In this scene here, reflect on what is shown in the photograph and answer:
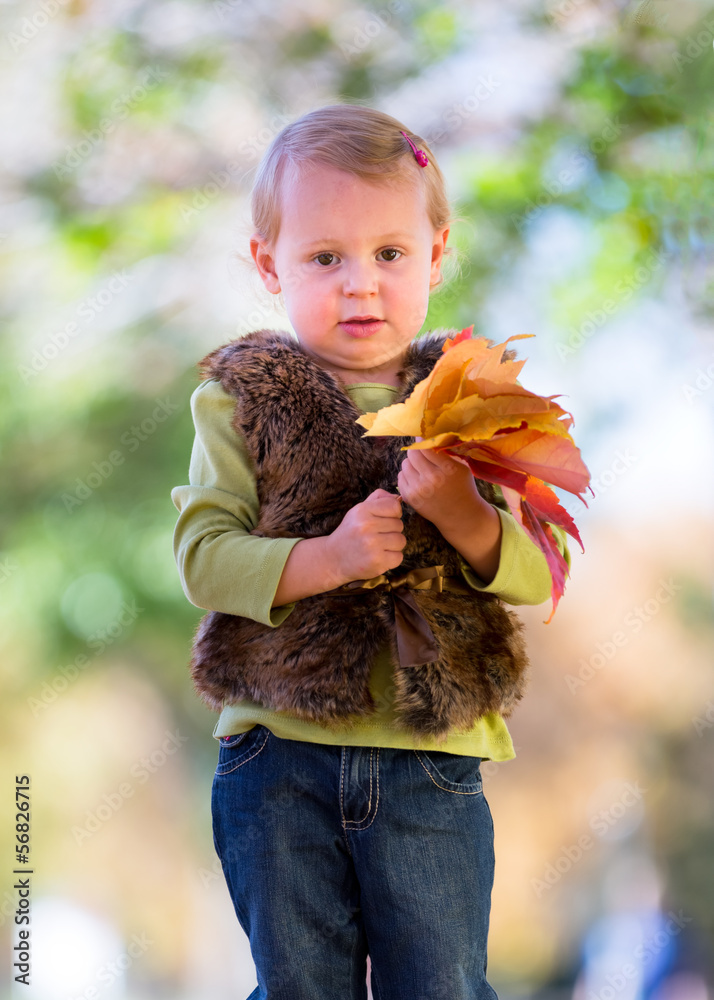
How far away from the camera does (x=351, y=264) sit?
860mm

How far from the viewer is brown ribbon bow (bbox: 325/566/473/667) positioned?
2.53 ft

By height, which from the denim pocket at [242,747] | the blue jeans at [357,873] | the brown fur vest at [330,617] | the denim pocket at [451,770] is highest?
the brown fur vest at [330,617]

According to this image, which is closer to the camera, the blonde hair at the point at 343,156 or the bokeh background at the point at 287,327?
the blonde hair at the point at 343,156

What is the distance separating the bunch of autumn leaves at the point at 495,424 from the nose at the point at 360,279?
7.4 inches

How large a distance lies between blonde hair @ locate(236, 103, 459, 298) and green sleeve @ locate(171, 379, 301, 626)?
0.19 metres

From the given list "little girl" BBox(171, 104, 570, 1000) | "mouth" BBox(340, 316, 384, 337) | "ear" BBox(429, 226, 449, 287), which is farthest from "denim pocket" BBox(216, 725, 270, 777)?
"ear" BBox(429, 226, 449, 287)

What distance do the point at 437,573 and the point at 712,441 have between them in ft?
3.46

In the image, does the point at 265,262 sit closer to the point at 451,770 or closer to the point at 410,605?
the point at 410,605

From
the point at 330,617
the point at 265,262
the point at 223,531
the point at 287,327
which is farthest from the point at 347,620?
the point at 287,327

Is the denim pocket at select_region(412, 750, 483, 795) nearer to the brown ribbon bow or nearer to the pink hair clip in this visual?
the brown ribbon bow

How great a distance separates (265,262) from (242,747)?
46 cm

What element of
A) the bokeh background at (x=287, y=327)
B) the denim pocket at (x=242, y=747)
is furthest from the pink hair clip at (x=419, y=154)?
the bokeh background at (x=287, y=327)

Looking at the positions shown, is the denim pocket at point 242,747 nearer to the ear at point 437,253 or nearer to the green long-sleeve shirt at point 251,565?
the green long-sleeve shirt at point 251,565

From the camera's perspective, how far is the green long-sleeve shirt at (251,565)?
79cm
